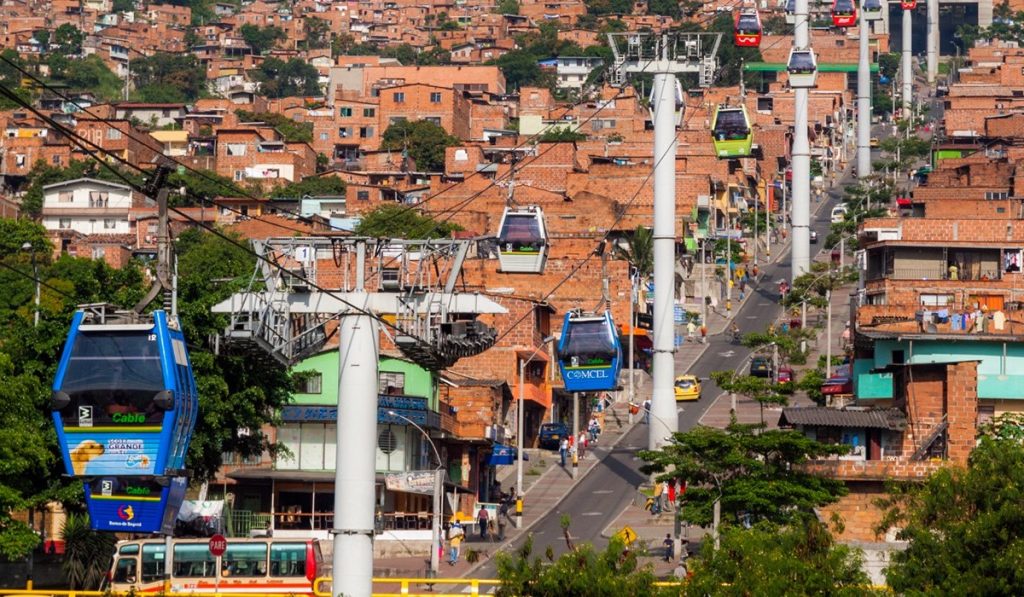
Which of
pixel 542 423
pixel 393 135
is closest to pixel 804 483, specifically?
pixel 542 423

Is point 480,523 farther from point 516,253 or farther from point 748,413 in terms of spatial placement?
point 748,413

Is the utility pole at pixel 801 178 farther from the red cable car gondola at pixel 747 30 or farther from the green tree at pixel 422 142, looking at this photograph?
the green tree at pixel 422 142

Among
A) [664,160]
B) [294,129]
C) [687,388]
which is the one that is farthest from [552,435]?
[294,129]

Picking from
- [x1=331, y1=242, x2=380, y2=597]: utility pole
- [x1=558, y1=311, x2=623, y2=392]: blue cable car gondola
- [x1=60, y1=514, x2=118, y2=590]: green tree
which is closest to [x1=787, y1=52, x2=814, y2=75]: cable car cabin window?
[x1=558, y1=311, x2=623, y2=392]: blue cable car gondola

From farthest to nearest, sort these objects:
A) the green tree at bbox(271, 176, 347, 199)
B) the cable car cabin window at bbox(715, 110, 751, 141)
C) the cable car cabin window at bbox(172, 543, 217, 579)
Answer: the green tree at bbox(271, 176, 347, 199)
the cable car cabin window at bbox(715, 110, 751, 141)
the cable car cabin window at bbox(172, 543, 217, 579)

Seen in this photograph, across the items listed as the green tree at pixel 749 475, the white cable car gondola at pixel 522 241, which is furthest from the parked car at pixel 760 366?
the green tree at pixel 749 475

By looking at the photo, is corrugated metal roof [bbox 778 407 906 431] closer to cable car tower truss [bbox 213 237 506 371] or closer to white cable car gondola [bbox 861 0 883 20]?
cable car tower truss [bbox 213 237 506 371]
